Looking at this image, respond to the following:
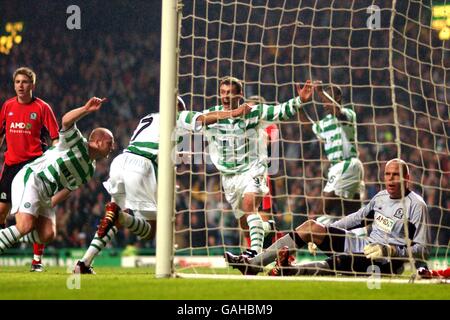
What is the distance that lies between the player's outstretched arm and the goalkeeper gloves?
2.16 m

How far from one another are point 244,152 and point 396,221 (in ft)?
5.82

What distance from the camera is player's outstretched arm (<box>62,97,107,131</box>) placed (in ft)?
23.1

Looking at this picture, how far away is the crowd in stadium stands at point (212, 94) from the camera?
13.9 metres

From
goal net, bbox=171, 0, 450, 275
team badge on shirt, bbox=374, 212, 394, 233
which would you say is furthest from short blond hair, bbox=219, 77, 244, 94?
goal net, bbox=171, 0, 450, 275

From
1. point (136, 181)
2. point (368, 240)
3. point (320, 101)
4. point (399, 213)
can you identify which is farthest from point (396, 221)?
point (320, 101)

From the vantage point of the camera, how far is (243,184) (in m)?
8.38

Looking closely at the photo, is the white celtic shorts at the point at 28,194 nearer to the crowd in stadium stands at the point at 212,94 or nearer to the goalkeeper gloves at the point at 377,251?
the goalkeeper gloves at the point at 377,251

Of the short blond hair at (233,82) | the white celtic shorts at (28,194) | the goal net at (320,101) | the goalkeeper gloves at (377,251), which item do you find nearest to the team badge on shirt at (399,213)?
the goalkeeper gloves at (377,251)

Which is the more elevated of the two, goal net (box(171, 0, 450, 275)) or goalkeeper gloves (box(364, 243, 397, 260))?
goal net (box(171, 0, 450, 275))

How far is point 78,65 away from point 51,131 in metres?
8.13

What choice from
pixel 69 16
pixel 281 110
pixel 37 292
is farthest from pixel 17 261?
pixel 37 292

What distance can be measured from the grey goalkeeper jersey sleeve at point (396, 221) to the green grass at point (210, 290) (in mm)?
626

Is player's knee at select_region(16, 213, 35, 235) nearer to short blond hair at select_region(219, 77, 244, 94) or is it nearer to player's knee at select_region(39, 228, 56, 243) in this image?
player's knee at select_region(39, 228, 56, 243)
